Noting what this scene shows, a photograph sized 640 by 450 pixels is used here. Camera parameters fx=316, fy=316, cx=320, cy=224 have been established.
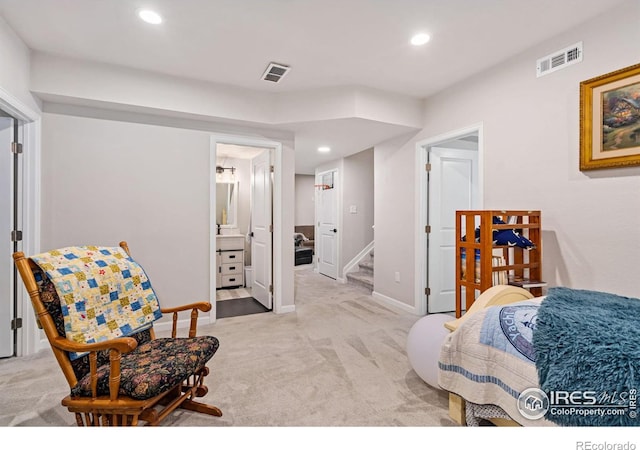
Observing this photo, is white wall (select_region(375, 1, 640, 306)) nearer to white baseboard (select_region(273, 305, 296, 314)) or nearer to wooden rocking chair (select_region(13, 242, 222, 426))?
white baseboard (select_region(273, 305, 296, 314))

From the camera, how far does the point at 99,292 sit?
5.61 feet

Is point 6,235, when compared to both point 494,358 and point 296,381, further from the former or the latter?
point 494,358

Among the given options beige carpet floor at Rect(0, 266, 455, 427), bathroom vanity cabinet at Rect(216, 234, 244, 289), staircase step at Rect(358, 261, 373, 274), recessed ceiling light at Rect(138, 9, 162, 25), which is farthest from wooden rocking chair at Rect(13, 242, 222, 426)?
staircase step at Rect(358, 261, 373, 274)

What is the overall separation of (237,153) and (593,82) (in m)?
4.57

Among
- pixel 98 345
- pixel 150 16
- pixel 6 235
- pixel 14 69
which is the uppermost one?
pixel 150 16

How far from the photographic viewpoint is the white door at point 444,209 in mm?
3744

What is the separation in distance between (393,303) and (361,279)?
105 centimetres

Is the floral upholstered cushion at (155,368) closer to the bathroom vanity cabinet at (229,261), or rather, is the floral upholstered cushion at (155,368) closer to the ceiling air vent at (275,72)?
the ceiling air vent at (275,72)

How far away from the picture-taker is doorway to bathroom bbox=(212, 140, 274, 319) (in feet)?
12.6

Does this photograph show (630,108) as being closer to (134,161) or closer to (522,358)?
Answer: (522,358)

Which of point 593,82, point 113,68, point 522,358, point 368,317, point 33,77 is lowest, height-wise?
point 368,317
